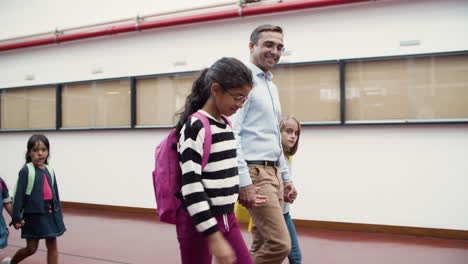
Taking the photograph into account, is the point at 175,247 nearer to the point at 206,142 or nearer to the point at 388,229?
the point at 388,229

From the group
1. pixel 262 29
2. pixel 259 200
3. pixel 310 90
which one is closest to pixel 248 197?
pixel 259 200

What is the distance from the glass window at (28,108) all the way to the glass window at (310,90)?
4014 mm

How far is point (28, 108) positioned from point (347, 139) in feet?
17.8

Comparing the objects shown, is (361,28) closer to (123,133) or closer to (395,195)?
(395,195)

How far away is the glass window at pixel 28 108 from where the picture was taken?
7.07 metres

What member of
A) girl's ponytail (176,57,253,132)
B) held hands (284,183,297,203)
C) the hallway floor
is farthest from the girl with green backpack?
girl's ponytail (176,57,253,132)

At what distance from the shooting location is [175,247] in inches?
170

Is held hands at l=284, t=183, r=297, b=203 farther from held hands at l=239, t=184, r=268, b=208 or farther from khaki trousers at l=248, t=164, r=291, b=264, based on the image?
held hands at l=239, t=184, r=268, b=208

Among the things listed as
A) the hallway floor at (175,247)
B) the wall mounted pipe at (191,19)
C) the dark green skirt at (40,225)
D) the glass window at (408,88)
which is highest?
the wall mounted pipe at (191,19)

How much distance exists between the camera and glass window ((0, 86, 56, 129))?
7.07 m

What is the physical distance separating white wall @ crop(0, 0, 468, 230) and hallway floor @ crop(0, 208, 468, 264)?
0.36 metres

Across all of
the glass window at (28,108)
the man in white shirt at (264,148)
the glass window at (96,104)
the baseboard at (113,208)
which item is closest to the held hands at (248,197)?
the man in white shirt at (264,148)

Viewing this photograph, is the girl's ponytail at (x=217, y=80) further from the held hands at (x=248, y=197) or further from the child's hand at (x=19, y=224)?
the child's hand at (x=19, y=224)

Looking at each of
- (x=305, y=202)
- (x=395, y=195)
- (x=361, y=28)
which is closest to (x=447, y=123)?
(x=395, y=195)
